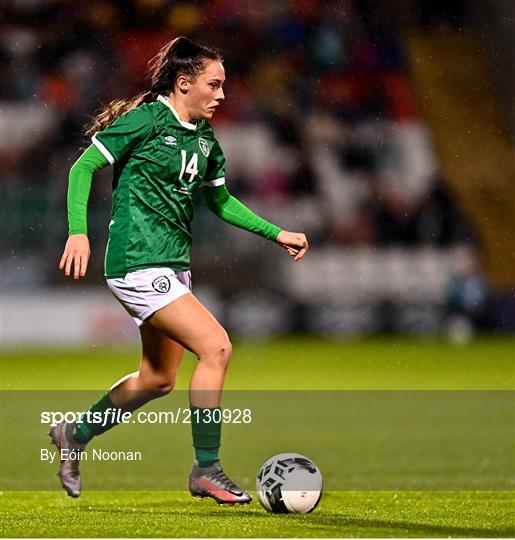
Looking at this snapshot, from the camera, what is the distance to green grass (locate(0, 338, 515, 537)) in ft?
17.1

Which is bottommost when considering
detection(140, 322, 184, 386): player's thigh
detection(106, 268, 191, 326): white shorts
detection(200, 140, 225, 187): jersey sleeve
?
detection(140, 322, 184, 386): player's thigh

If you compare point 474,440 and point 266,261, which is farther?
point 266,261

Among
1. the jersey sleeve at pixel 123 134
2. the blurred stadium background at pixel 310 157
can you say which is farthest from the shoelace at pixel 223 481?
the blurred stadium background at pixel 310 157

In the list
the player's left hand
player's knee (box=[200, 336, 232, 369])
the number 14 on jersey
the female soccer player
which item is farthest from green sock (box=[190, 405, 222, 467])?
the number 14 on jersey

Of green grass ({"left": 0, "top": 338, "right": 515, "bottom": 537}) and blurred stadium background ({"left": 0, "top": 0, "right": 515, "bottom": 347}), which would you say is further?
blurred stadium background ({"left": 0, "top": 0, "right": 515, "bottom": 347})

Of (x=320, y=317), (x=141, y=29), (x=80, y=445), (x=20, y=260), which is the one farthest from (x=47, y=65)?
(x=80, y=445)

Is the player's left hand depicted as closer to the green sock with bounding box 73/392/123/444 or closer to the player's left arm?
the player's left arm

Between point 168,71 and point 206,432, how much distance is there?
5.03 ft

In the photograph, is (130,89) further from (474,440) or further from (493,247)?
(474,440)

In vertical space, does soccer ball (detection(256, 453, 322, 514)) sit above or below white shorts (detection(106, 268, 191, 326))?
below

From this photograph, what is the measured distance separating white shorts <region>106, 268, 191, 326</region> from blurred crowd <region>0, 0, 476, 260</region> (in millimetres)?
12270

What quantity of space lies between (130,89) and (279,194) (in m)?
2.98

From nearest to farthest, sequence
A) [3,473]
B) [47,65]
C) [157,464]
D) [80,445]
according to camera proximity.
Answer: [80,445]
[3,473]
[157,464]
[47,65]

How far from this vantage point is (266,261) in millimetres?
18766
